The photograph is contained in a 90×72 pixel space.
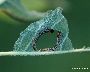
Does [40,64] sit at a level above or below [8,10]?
above

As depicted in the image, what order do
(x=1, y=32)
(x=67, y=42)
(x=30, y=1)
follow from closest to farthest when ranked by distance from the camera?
(x=67, y=42) < (x=30, y=1) < (x=1, y=32)

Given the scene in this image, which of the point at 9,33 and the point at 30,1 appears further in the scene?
the point at 9,33

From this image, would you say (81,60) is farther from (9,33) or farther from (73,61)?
(9,33)

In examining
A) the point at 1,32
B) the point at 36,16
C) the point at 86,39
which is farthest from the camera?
the point at 86,39

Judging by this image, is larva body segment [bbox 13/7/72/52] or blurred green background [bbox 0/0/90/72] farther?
blurred green background [bbox 0/0/90/72]

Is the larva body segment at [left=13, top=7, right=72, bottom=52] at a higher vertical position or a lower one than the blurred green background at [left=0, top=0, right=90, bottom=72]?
lower

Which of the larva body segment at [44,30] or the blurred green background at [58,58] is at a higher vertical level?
the blurred green background at [58,58]

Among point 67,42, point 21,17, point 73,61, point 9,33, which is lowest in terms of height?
point 67,42

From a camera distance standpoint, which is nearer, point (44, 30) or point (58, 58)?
point (44, 30)

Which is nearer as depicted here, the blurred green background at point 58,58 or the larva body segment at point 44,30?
the larva body segment at point 44,30

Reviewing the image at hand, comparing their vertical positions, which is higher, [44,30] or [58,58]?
[58,58]

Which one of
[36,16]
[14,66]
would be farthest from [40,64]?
[36,16]
